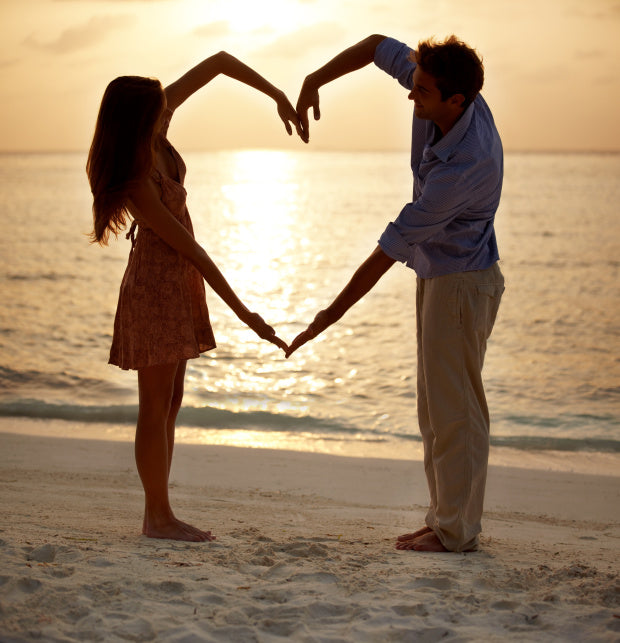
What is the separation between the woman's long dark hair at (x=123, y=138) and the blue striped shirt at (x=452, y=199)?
1.06 m

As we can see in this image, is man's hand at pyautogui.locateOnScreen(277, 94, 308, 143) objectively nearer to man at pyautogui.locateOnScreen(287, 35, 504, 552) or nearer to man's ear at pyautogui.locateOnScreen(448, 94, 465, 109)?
man at pyautogui.locateOnScreen(287, 35, 504, 552)

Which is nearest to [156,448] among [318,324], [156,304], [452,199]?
[156,304]

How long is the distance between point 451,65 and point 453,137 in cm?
28

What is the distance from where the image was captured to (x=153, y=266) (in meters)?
3.70

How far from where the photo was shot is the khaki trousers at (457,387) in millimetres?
3594

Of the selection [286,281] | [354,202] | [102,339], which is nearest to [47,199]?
[354,202]

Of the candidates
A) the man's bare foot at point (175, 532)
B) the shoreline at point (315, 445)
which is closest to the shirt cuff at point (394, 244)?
the man's bare foot at point (175, 532)

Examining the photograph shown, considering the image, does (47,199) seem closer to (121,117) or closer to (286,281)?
(286,281)

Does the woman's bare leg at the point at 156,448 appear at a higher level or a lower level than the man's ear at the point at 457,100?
lower

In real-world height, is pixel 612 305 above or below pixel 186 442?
above

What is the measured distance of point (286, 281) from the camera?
17891 millimetres

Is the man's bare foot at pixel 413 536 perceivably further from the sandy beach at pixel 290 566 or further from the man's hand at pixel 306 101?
the man's hand at pixel 306 101

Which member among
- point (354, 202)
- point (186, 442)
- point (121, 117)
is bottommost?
point (186, 442)

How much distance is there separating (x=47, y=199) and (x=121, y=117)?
43641mm
